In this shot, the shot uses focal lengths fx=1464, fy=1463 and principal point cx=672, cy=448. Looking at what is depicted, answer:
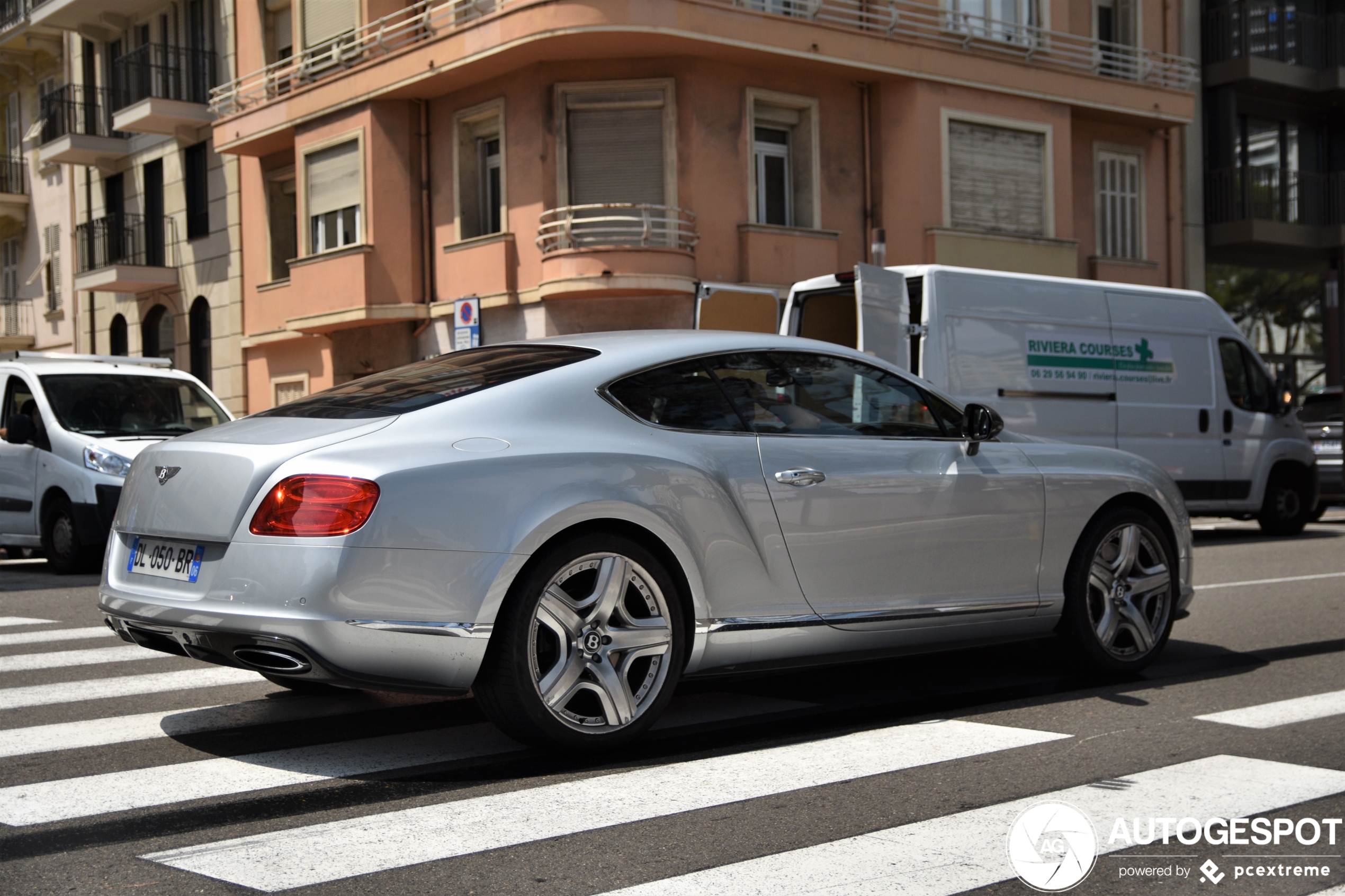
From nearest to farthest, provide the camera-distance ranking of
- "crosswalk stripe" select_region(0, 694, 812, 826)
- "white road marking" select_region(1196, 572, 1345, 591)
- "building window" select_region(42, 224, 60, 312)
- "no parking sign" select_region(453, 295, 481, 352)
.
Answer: "crosswalk stripe" select_region(0, 694, 812, 826) → "white road marking" select_region(1196, 572, 1345, 591) → "no parking sign" select_region(453, 295, 481, 352) → "building window" select_region(42, 224, 60, 312)

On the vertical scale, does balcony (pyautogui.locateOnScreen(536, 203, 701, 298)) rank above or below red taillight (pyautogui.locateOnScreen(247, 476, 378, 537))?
above

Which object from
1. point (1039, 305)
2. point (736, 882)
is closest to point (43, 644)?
point (736, 882)

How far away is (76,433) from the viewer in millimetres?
12383

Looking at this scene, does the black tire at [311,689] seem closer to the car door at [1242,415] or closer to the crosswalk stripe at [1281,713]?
the crosswalk stripe at [1281,713]

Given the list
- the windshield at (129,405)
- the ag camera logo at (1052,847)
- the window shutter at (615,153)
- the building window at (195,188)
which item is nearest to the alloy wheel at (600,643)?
the ag camera logo at (1052,847)

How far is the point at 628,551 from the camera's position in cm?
482

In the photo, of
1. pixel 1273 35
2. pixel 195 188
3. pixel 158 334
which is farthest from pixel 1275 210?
pixel 158 334

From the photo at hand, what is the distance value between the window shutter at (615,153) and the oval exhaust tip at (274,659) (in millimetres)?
15612

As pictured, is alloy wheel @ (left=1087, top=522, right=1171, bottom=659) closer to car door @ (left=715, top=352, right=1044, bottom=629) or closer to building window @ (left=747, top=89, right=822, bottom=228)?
car door @ (left=715, top=352, right=1044, bottom=629)

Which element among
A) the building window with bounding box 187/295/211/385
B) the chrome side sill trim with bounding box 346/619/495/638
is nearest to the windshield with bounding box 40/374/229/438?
the chrome side sill trim with bounding box 346/619/495/638

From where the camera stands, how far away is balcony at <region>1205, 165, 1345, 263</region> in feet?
86.1

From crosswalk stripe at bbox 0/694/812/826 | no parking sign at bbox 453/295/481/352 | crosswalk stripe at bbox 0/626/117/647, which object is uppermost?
no parking sign at bbox 453/295/481/352

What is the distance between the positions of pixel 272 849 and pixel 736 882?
1.20m

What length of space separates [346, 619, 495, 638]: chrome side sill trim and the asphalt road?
453mm
